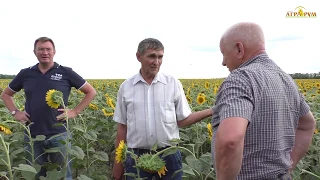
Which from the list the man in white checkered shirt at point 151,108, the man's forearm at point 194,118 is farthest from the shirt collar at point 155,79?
the man's forearm at point 194,118

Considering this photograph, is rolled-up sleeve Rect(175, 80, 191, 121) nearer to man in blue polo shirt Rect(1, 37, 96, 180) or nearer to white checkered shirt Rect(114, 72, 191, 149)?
white checkered shirt Rect(114, 72, 191, 149)

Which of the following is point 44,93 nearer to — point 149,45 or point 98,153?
point 98,153

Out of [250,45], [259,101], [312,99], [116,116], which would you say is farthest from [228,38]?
[312,99]

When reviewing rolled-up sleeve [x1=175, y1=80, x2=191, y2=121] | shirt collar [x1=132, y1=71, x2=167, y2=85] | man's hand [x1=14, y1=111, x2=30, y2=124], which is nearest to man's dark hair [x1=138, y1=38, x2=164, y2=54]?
shirt collar [x1=132, y1=71, x2=167, y2=85]

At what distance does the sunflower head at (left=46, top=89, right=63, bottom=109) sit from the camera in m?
3.48

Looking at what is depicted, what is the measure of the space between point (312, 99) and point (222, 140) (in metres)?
6.50

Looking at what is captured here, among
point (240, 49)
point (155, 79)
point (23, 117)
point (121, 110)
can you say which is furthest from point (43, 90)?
point (240, 49)

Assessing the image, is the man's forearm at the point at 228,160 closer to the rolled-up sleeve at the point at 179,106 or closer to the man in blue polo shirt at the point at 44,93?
the rolled-up sleeve at the point at 179,106

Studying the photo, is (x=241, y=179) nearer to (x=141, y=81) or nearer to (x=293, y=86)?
(x=293, y=86)

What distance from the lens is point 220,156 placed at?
1655mm

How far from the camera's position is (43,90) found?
3.77 m

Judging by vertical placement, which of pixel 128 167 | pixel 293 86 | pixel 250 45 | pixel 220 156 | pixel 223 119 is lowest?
pixel 128 167

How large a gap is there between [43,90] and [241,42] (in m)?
2.42

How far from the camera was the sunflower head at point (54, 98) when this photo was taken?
11.4 ft
